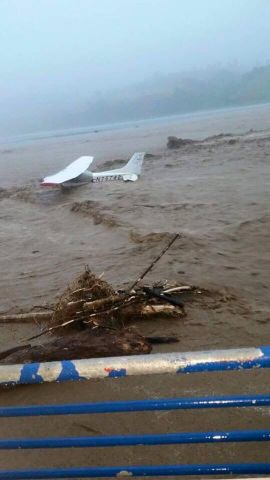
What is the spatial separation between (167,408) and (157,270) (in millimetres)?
6061

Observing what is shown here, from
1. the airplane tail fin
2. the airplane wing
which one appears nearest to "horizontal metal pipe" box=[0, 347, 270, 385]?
the airplane wing

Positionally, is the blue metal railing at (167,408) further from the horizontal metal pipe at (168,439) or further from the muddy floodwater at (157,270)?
the muddy floodwater at (157,270)

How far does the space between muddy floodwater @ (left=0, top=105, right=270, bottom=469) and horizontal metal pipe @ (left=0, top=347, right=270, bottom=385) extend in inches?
65.5

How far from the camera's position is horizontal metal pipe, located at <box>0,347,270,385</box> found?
6.14 ft

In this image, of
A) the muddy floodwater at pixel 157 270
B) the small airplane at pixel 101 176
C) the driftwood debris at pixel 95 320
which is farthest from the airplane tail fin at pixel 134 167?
the driftwood debris at pixel 95 320

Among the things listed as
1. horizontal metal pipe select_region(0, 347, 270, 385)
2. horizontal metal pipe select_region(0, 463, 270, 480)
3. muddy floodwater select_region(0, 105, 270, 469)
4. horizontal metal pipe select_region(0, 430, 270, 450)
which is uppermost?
horizontal metal pipe select_region(0, 347, 270, 385)

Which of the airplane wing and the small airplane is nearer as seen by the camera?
the airplane wing

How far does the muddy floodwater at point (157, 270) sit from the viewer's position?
3.64m

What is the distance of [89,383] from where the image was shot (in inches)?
172

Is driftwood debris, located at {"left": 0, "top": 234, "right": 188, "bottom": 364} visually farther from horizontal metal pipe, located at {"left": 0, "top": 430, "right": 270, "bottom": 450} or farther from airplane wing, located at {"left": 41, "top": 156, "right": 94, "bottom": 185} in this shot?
airplane wing, located at {"left": 41, "top": 156, "right": 94, "bottom": 185}

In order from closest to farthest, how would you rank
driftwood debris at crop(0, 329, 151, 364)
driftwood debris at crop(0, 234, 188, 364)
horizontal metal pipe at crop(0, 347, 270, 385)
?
horizontal metal pipe at crop(0, 347, 270, 385), driftwood debris at crop(0, 329, 151, 364), driftwood debris at crop(0, 234, 188, 364)

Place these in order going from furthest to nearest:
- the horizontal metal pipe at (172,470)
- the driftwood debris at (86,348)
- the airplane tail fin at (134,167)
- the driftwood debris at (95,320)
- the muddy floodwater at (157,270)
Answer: the airplane tail fin at (134,167) → the driftwood debris at (95,320) → the driftwood debris at (86,348) → the muddy floodwater at (157,270) → the horizontal metal pipe at (172,470)

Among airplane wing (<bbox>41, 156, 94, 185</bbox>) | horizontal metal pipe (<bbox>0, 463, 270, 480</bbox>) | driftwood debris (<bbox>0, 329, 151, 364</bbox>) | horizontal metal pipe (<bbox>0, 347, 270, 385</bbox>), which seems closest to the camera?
horizontal metal pipe (<bbox>0, 347, 270, 385</bbox>)

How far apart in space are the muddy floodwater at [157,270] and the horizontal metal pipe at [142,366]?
5.46 ft
